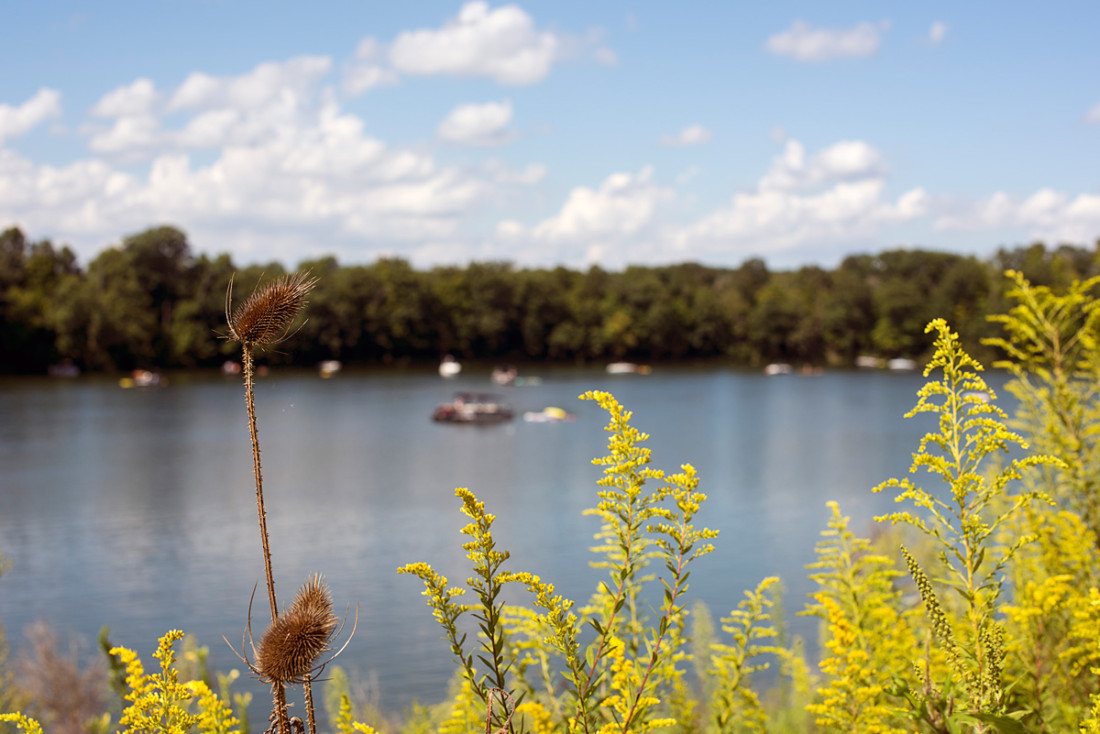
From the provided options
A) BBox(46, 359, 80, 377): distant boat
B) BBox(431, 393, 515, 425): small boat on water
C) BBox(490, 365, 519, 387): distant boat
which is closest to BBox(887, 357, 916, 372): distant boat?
BBox(490, 365, 519, 387): distant boat

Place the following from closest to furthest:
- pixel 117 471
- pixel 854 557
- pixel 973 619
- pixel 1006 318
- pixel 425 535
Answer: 1. pixel 973 619
2. pixel 854 557
3. pixel 1006 318
4. pixel 425 535
5. pixel 117 471

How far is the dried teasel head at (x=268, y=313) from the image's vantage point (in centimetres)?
217

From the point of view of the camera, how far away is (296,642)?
2184 mm

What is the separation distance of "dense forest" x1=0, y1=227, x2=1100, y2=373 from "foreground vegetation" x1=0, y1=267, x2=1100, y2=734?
3714 inches

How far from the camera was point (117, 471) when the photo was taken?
1832 inches

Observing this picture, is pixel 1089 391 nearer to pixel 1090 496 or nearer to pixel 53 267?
pixel 1090 496

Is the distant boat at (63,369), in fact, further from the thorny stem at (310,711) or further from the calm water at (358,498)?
the thorny stem at (310,711)

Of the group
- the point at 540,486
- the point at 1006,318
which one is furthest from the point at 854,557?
→ the point at 540,486

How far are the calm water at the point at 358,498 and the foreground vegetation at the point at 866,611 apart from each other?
0.84 meters

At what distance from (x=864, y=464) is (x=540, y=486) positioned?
17785 mm

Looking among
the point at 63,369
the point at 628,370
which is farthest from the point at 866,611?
the point at 628,370

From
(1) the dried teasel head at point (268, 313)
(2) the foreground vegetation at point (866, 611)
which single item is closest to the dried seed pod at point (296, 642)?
(2) the foreground vegetation at point (866, 611)

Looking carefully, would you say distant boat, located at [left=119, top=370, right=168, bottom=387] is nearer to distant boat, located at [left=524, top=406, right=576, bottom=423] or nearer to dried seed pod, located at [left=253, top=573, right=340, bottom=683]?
distant boat, located at [left=524, top=406, right=576, bottom=423]

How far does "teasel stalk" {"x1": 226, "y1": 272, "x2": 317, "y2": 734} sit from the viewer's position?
2023mm
